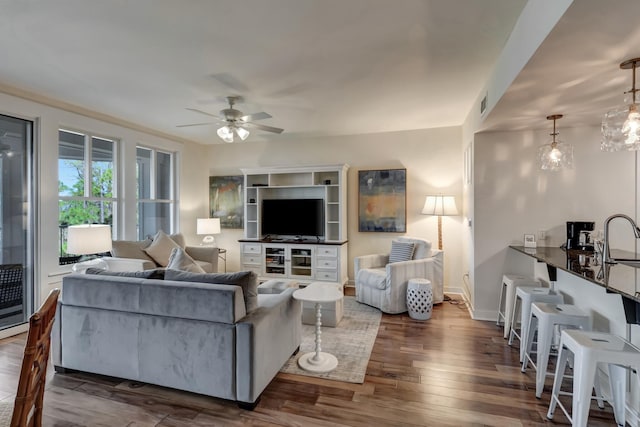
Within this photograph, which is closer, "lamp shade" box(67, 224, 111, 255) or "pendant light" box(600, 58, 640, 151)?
"pendant light" box(600, 58, 640, 151)

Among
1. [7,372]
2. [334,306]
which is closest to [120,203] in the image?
[7,372]

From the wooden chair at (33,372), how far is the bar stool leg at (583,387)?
2420 mm

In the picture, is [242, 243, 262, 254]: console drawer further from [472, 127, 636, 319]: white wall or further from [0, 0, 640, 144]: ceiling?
[472, 127, 636, 319]: white wall

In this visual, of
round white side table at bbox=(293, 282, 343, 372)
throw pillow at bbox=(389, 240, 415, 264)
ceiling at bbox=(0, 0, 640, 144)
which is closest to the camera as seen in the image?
ceiling at bbox=(0, 0, 640, 144)

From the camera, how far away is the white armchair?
3.89 meters

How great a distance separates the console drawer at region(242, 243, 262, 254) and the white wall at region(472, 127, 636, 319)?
3.33 metres

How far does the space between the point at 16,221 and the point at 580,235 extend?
19.4ft

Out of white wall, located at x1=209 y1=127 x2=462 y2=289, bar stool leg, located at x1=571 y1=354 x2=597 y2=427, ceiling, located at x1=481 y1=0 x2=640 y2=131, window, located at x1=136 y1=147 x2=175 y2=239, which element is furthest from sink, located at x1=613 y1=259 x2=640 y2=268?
window, located at x1=136 y1=147 x2=175 y2=239

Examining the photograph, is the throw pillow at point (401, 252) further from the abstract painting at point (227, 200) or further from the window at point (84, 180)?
the window at point (84, 180)

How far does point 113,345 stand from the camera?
2.28 m

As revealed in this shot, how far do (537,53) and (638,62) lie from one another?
0.62 meters

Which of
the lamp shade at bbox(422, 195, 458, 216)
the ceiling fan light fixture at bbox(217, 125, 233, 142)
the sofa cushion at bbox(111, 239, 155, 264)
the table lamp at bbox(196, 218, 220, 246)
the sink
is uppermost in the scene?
the ceiling fan light fixture at bbox(217, 125, 233, 142)

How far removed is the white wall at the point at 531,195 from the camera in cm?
322

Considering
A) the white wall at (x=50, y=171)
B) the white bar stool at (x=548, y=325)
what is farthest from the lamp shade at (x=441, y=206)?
the white wall at (x=50, y=171)
